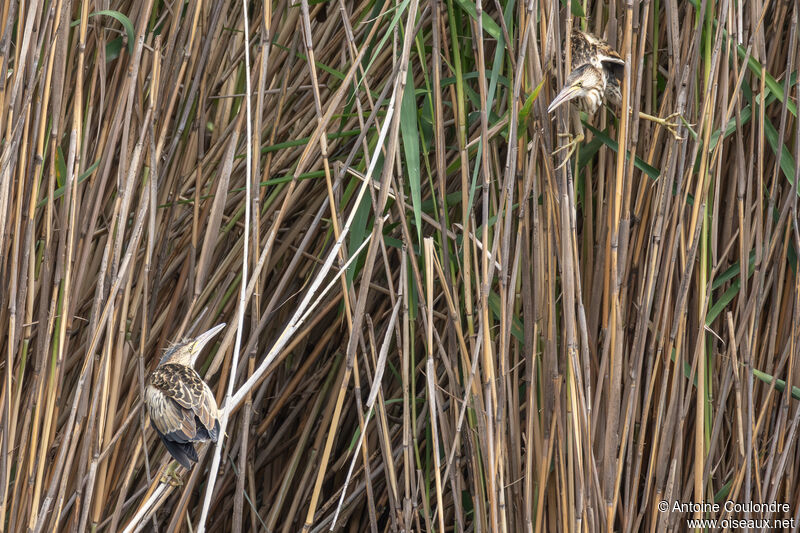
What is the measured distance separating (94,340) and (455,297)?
618 millimetres

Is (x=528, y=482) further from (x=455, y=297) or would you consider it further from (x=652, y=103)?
(x=652, y=103)

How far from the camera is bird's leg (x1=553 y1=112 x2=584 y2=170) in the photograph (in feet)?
4.29

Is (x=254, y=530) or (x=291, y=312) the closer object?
(x=254, y=530)

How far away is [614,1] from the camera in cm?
143

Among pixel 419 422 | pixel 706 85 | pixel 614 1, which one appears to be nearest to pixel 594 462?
pixel 419 422

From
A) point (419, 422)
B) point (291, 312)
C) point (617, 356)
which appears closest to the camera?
point (617, 356)

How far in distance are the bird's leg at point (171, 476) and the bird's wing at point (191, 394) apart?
0.54ft

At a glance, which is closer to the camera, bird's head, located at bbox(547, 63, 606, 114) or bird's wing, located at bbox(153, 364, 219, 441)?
bird's head, located at bbox(547, 63, 606, 114)

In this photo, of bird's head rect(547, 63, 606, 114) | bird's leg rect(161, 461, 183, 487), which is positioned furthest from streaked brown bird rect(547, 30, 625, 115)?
bird's leg rect(161, 461, 183, 487)

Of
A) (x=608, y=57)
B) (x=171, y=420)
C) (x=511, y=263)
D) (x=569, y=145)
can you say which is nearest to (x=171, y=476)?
(x=171, y=420)

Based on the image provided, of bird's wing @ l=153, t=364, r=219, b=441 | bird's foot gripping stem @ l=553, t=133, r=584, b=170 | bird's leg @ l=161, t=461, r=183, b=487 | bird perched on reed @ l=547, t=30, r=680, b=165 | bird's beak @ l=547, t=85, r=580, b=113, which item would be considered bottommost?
bird's leg @ l=161, t=461, r=183, b=487

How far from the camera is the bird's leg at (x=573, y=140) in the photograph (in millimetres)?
1307

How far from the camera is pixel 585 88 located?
51.8 inches

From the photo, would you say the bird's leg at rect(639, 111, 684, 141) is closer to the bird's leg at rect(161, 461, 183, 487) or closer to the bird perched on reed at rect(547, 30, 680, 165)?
the bird perched on reed at rect(547, 30, 680, 165)
